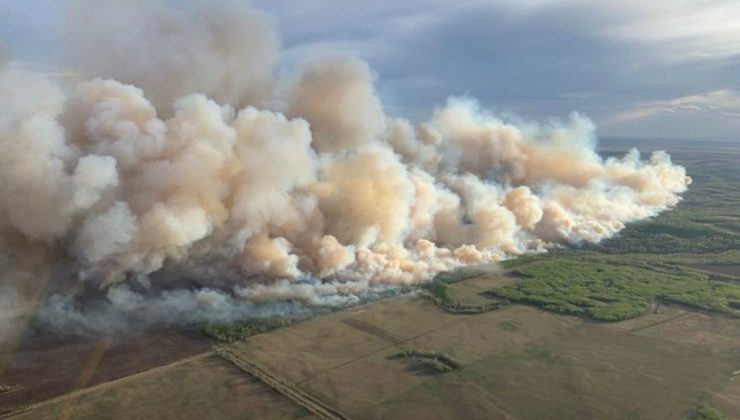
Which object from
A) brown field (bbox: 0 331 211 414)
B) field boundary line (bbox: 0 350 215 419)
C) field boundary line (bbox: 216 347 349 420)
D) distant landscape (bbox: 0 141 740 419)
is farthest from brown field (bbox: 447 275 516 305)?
field boundary line (bbox: 0 350 215 419)

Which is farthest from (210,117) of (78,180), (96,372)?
(96,372)

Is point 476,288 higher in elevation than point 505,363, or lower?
higher

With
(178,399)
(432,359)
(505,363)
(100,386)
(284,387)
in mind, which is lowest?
(505,363)

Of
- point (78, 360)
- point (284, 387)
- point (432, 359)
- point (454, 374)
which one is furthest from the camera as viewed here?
point (432, 359)

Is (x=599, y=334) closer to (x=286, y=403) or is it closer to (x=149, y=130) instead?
(x=286, y=403)

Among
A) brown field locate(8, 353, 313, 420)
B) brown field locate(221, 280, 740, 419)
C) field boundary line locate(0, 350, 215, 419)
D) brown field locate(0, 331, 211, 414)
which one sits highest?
brown field locate(0, 331, 211, 414)

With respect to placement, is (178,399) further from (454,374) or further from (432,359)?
(454,374)

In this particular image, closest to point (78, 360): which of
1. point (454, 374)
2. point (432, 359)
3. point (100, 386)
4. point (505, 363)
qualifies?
point (100, 386)

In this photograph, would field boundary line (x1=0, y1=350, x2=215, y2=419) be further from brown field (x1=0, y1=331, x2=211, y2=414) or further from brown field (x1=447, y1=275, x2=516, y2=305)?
brown field (x1=447, y1=275, x2=516, y2=305)

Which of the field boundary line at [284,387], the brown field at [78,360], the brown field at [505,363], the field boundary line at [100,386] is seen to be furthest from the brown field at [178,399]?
the brown field at [505,363]
